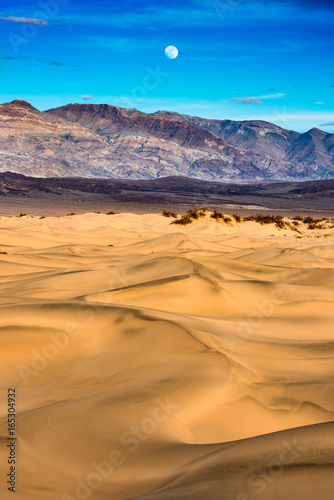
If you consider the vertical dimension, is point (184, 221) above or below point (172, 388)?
below

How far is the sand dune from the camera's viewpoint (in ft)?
8.84

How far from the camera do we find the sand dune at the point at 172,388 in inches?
106

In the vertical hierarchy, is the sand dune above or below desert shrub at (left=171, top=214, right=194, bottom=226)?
above

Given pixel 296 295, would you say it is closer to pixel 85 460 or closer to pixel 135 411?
pixel 135 411

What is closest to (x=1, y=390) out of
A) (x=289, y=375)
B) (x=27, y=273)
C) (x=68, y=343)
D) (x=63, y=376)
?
(x=63, y=376)

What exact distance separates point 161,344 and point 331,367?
4.64ft

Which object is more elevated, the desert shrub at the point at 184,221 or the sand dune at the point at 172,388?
the sand dune at the point at 172,388

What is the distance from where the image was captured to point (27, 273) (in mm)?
10367

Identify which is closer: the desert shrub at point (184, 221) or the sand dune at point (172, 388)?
the sand dune at point (172, 388)

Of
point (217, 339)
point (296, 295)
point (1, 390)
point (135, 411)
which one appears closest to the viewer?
point (135, 411)

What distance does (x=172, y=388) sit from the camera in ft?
12.8

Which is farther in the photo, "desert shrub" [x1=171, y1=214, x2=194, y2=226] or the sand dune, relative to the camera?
"desert shrub" [x1=171, y1=214, x2=194, y2=226]

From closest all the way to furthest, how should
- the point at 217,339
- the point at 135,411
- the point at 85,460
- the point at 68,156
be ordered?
1. the point at 85,460
2. the point at 135,411
3. the point at 217,339
4. the point at 68,156

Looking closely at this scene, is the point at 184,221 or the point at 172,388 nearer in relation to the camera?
the point at 172,388
